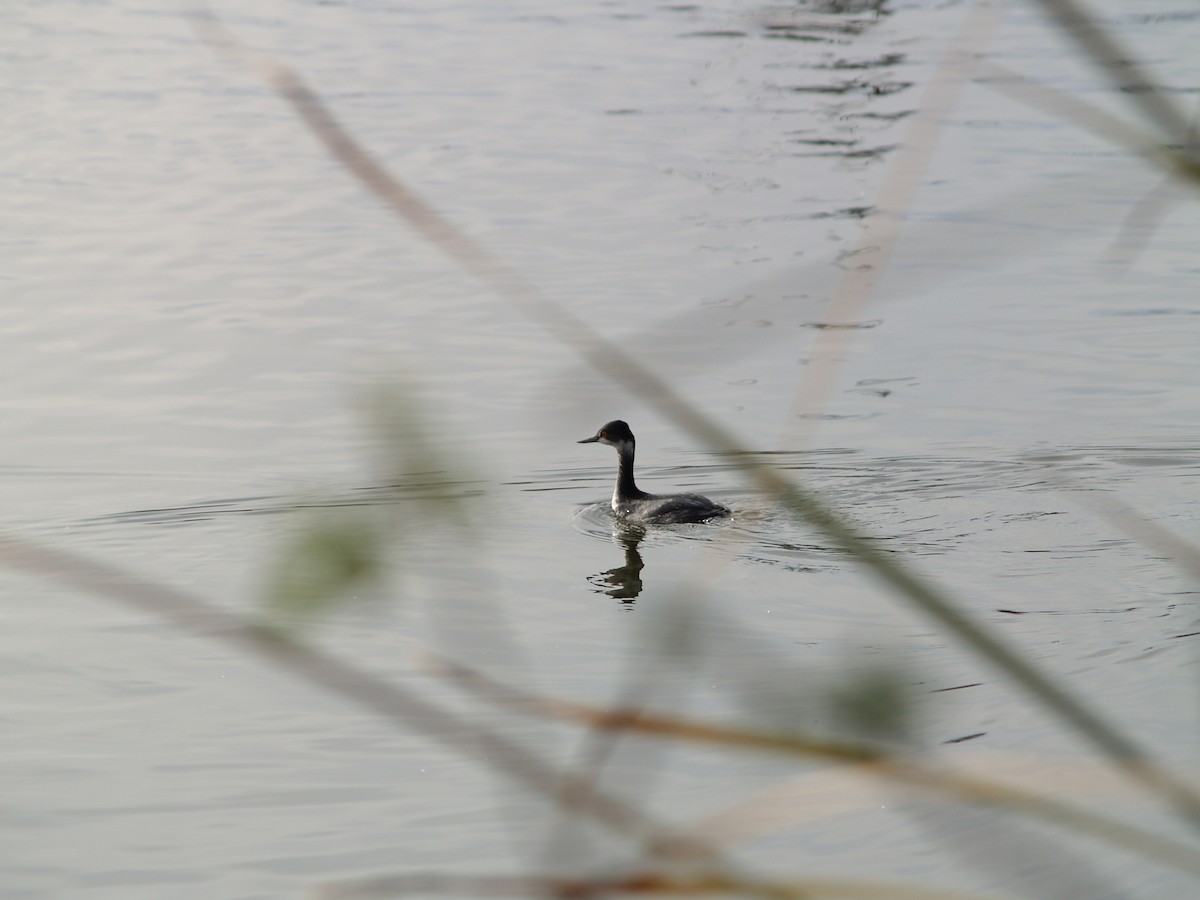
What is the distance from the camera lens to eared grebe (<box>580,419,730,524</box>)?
9953mm

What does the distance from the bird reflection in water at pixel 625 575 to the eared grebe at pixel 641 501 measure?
131mm

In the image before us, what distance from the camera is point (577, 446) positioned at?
12109 millimetres

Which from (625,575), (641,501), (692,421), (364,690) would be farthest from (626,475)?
(692,421)

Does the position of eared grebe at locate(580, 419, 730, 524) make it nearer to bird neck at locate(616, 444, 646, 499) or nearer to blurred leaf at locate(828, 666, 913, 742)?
bird neck at locate(616, 444, 646, 499)

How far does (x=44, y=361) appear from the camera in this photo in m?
12.8

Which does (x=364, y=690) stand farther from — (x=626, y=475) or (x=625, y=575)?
(x=626, y=475)

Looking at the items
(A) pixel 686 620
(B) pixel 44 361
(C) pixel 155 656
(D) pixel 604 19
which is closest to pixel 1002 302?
(B) pixel 44 361

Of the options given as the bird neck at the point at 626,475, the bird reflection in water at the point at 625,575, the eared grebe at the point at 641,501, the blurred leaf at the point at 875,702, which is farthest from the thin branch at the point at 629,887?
the bird neck at the point at 626,475

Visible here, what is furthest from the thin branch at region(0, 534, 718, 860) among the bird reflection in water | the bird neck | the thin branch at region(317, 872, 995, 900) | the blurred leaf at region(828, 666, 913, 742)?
the bird neck

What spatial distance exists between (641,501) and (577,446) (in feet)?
6.65

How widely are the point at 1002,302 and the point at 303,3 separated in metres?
20.2

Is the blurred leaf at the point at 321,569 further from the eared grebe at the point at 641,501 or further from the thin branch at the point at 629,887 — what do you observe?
the eared grebe at the point at 641,501

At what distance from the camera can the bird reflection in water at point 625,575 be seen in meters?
8.86

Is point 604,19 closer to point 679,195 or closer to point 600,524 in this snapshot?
point 679,195
